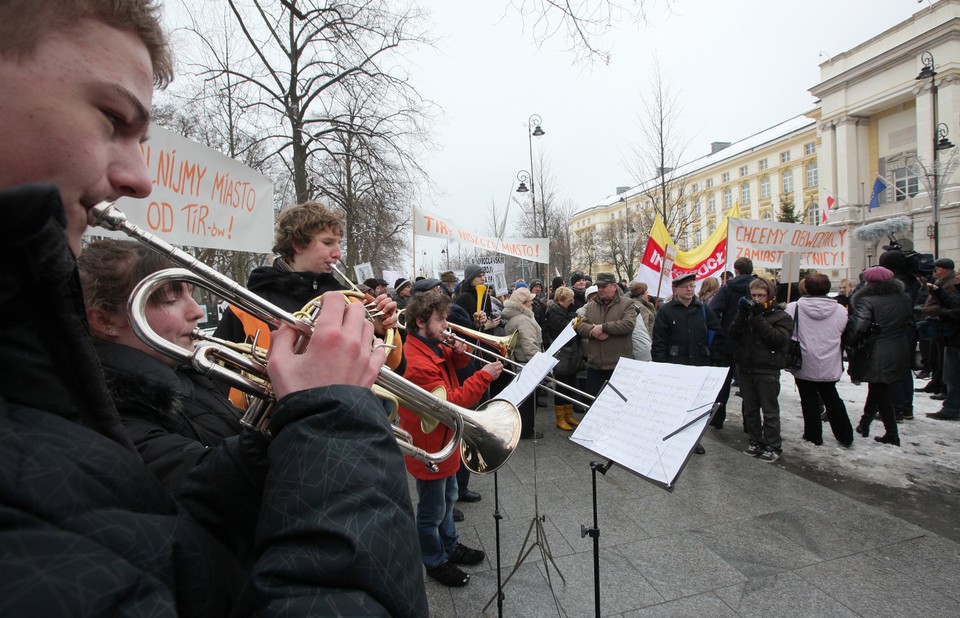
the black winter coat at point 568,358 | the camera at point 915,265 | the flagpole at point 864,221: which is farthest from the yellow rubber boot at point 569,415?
the flagpole at point 864,221

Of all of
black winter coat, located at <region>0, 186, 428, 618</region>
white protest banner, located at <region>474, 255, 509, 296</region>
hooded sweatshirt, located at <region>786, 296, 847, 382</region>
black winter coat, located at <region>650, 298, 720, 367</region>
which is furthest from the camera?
white protest banner, located at <region>474, 255, 509, 296</region>

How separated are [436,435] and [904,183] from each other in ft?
153

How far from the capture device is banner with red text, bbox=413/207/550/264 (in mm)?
7988

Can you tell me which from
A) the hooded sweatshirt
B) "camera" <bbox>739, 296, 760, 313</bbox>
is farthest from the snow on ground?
"camera" <bbox>739, 296, 760, 313</bbox>

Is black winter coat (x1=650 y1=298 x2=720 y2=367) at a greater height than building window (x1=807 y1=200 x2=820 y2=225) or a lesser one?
lesser

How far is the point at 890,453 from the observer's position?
5.21 metres

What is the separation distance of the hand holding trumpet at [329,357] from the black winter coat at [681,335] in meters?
5.43

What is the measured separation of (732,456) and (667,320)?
1691 mm

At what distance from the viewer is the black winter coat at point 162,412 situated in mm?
1149

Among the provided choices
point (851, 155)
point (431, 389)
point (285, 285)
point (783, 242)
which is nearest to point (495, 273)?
point (783, 242)

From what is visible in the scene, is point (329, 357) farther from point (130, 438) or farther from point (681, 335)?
point (681, 335)

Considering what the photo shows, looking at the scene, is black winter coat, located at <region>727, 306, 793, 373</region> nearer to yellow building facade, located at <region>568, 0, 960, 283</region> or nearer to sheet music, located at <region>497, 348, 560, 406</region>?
sheet music, located at <region>497, 348, 560, 406</region>

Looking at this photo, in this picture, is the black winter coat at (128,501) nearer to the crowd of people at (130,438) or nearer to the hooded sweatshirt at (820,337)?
the crowd of people at (130,438)

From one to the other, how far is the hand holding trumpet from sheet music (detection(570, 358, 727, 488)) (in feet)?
4.84
